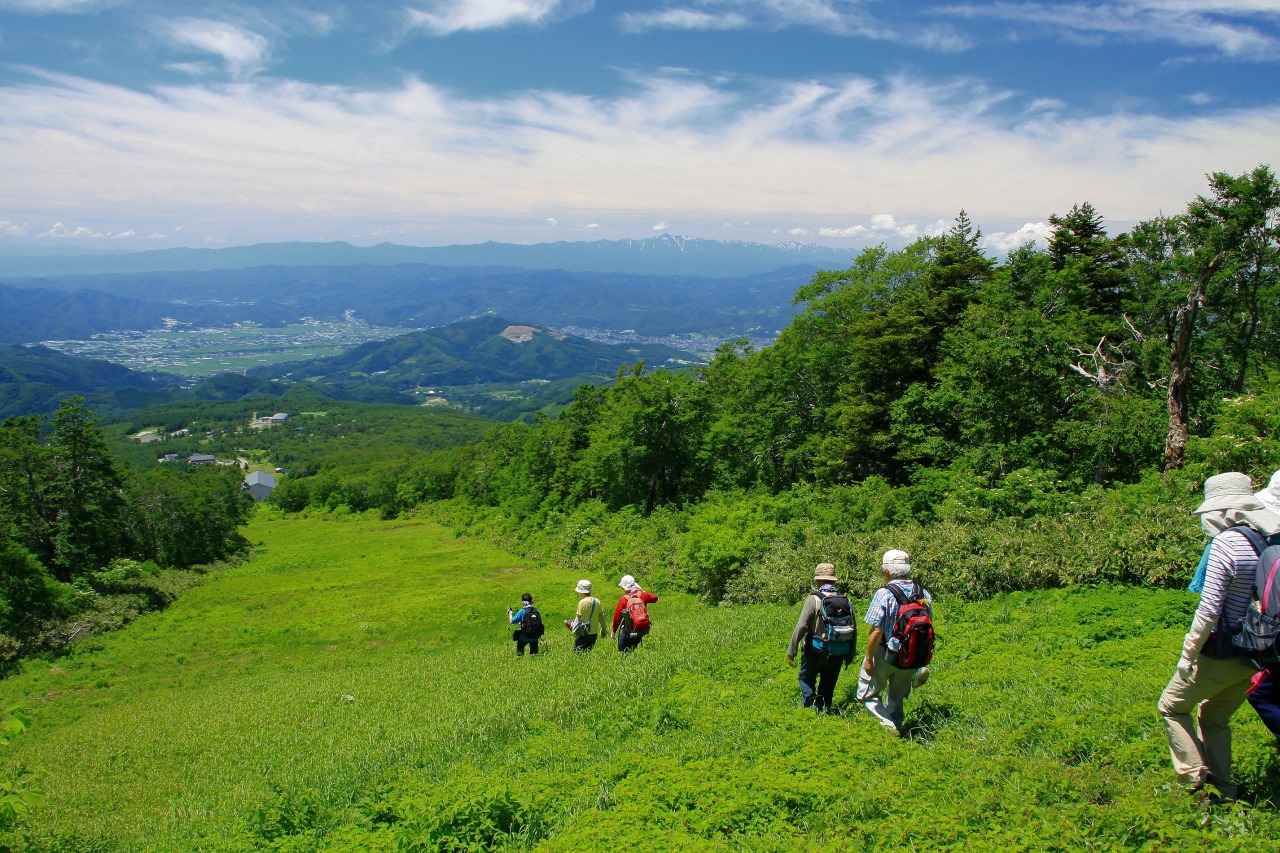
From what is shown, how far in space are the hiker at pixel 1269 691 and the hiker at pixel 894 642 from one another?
2.47 meters

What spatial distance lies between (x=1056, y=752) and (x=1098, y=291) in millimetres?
29880

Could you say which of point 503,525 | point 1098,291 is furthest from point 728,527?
point 503,525

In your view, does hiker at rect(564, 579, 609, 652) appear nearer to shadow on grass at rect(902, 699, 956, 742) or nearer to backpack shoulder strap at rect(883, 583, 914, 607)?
shadow on grass at rect(902, 699, 956, 742)

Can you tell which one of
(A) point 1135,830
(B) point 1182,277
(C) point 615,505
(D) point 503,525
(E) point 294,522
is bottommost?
(E) point 294,522

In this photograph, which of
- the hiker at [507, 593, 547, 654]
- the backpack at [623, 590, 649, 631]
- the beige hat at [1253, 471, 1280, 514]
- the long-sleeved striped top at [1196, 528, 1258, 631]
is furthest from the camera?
the hiker at [507, 593, 547, 654]

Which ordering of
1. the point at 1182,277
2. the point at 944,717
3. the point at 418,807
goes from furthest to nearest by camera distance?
1. the point at 1182,277
2. the point at 944,717
3. the point at 418,807

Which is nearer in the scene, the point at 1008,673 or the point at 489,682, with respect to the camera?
the point at 1008,673

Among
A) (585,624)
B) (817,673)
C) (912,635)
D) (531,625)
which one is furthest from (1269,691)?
(531,625)

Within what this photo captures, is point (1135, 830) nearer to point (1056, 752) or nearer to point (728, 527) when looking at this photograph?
point (1056, 752)

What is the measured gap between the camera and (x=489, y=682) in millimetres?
11883

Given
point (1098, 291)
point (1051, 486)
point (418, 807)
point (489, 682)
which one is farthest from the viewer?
point (1098, 291)

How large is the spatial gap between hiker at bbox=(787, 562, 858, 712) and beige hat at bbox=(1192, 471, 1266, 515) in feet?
11.1

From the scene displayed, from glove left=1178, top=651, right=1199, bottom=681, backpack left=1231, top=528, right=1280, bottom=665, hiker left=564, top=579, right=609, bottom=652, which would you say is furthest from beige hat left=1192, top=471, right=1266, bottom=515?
hiker left=564, top=579, right=609, bottom=652

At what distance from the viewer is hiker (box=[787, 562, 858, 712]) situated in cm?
739
